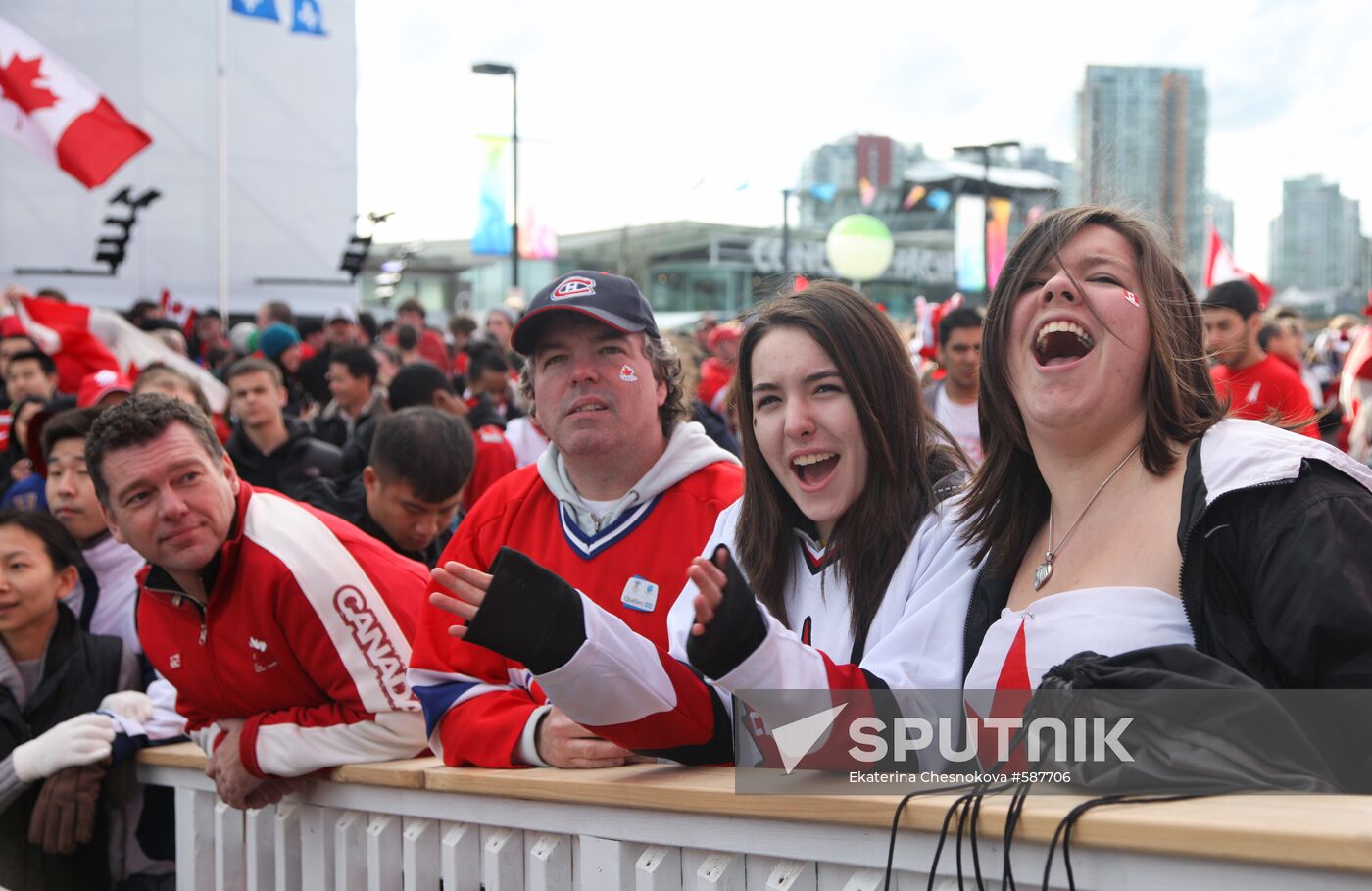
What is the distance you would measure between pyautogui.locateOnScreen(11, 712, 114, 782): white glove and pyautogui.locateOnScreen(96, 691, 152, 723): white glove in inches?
3.3

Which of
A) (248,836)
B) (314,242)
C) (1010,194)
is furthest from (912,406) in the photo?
(1010,194)

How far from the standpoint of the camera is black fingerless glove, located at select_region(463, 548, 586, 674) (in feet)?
7.11

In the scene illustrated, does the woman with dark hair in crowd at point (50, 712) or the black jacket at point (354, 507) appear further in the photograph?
the black jacket at point (354, 507)

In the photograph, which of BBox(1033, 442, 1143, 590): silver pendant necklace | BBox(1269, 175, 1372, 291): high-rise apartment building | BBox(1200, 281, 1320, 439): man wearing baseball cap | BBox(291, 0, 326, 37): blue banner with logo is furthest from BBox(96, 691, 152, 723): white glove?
BBox(1269, 175, 1372, 291): high-rise apartment building

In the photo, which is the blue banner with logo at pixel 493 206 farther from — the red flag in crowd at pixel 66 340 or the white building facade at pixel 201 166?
the red flag in crowd at pixel 66 340

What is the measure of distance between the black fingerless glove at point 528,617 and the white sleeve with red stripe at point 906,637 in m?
0.29

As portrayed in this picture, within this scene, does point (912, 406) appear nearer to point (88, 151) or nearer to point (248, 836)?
point (248, 836)

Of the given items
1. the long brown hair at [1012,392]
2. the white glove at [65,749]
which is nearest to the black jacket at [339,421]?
the white glove at [65,749]

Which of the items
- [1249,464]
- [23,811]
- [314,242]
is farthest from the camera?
[314,242]

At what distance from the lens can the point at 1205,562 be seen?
2.07 metres

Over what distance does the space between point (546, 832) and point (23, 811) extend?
91.9 inches

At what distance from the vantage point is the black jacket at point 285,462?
22.7 ft

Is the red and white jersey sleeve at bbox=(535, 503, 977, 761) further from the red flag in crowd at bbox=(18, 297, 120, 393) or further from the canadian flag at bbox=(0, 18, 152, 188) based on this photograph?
the canadian flag at bbox=(0, 18, 152, 188)

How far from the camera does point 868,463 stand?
272 centimetres
